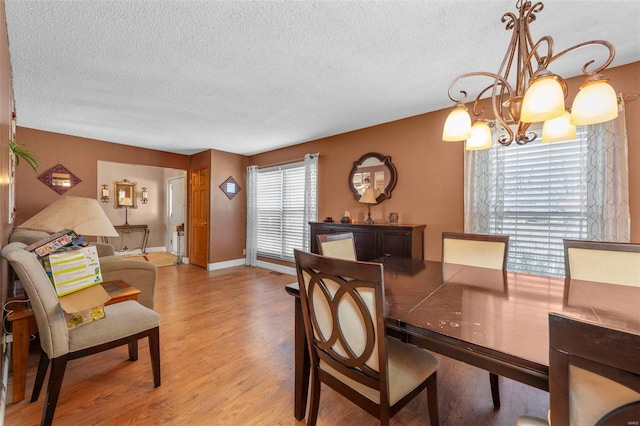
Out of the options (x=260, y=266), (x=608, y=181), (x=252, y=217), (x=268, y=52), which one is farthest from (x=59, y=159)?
(x=608, y=181)

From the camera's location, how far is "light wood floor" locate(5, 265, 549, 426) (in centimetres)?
159

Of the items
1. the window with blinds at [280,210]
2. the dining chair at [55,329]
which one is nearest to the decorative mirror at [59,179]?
the window with blinds at [280,210]

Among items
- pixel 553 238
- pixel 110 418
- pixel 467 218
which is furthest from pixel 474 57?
pixel 110 418

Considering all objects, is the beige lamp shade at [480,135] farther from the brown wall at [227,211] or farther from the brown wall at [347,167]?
the brown wall at [227,211]

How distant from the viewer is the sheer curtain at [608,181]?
2199 mm

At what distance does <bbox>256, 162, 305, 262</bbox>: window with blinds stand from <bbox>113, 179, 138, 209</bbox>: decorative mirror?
3.75 meters

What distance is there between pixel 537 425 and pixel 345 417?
103cm

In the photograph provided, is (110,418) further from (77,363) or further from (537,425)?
(537,425)

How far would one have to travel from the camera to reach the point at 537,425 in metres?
0.91

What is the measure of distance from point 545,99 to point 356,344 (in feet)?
4.14

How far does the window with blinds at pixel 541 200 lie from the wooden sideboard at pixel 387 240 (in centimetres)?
79

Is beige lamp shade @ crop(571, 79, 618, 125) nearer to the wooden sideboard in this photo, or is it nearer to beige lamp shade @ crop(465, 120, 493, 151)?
beige lamp shade @ crop(465, 120, 493, 151)

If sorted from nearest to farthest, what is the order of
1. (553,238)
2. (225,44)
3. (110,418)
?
1. (110,418)
2. (225,44)
3. (553,238)

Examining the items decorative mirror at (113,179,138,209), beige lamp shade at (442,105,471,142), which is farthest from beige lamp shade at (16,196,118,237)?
decorative mirror at (113,179,138,209)
